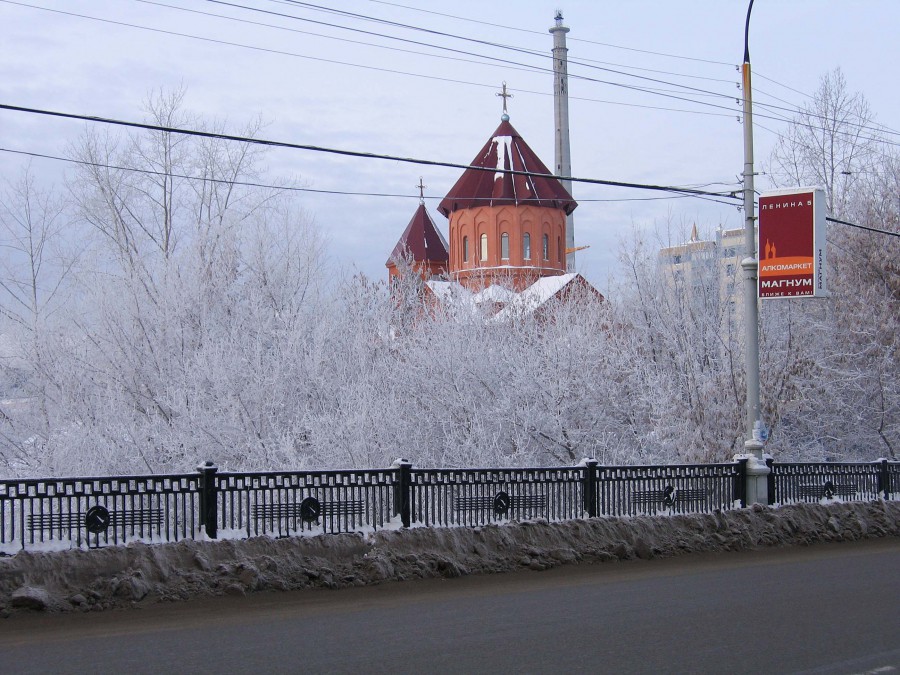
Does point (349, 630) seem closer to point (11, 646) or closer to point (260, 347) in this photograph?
point (11, 646)

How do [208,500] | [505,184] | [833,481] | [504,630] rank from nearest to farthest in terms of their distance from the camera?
[504,630] < [208,500] < [833,481] < [505,184]

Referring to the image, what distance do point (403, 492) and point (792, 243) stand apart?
824 centimetres

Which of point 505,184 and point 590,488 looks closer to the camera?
point 590,488

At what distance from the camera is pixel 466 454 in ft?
67.6

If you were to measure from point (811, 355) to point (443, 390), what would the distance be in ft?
31.2

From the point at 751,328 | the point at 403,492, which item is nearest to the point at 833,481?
the point at 751,328

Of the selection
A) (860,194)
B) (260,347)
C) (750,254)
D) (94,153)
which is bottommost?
(260,347)

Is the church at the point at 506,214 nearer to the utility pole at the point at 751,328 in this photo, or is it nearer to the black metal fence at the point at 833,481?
A: the black metal fence at the point at 833,481

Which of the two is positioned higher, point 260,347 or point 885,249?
point 885,249

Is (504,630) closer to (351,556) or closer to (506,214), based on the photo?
(351,556)

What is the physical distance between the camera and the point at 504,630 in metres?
7.94

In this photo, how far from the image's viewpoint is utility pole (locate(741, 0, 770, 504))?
49.2 feet

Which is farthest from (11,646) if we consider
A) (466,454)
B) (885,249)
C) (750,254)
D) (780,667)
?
(885,249)

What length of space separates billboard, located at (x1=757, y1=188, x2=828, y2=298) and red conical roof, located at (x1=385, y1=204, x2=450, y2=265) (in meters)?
54.0
